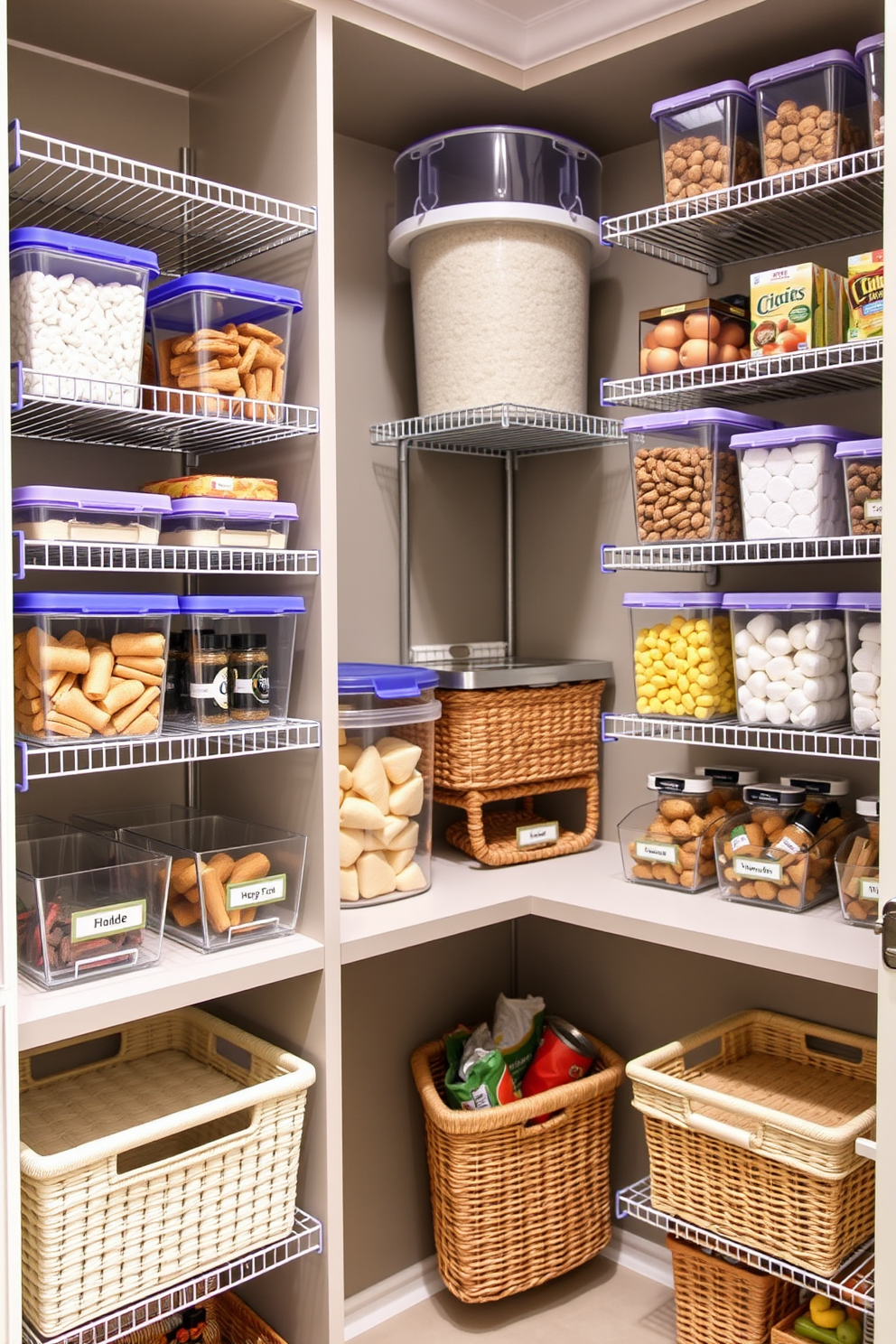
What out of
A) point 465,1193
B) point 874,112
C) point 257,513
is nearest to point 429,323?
point 257,513

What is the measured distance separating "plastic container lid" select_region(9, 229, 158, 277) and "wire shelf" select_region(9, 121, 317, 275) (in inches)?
4.3

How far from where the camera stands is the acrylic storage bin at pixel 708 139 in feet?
6.56

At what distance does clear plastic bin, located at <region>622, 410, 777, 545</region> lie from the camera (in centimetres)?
202

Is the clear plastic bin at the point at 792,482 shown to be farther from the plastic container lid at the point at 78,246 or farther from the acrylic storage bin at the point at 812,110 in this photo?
the plastic container lid at the point at 78,246

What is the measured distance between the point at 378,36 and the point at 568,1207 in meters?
2.22

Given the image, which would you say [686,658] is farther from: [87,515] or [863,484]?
[87,515]

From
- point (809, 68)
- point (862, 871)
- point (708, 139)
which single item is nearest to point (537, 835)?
point (862, 871)

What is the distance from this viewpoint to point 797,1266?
1.89 metres

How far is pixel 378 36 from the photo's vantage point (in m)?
2.00

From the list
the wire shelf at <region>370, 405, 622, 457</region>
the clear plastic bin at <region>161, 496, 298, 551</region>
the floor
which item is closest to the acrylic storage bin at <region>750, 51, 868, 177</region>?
the wire shelf at <region>370, 405, 622, 457</region>

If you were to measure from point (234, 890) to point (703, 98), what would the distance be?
1.52m

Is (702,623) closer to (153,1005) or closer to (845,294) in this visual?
(845,294)

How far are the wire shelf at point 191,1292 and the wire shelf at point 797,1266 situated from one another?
0.56m

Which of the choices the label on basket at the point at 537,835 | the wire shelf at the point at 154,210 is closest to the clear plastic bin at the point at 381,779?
the label on basket at the point at 537,835
